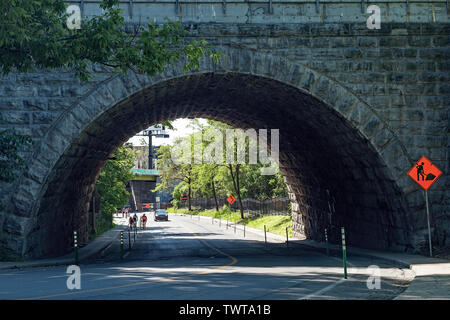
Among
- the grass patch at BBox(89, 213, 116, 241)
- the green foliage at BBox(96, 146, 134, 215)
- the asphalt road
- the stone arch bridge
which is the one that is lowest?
the grass patch at BBox(89, 213, 116, 241)

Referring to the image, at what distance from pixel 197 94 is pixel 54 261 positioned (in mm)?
8679

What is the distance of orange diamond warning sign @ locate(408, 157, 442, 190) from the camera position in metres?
19.2

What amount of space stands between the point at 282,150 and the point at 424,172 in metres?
12.8

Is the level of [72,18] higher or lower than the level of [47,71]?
higher

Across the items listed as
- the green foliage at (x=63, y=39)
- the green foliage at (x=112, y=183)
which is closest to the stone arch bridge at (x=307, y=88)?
the green foliage at (x=63, y=39)

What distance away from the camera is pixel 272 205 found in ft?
175

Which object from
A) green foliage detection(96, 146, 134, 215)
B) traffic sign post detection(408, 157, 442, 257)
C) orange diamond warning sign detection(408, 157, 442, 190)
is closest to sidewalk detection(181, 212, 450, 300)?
traffic sign post detection(408, 157, 442, 257)

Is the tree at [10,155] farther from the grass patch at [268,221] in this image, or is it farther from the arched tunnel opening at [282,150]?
the grass patch at [268,221]

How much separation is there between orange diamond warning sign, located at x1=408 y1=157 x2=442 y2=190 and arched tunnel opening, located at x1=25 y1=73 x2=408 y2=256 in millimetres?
1072

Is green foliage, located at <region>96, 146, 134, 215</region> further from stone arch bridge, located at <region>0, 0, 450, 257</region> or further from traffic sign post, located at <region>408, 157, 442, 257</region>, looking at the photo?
traffic sign post, located at <region>408, 157, 442, 257</region>

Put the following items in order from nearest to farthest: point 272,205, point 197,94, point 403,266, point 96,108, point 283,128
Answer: point 403,266 → point 96,108 → point 197,94 → point 283,128 → point 272,205

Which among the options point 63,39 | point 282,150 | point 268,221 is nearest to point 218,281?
point 63,39

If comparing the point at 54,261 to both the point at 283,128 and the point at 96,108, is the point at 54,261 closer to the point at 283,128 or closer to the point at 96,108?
the point at 96,108
